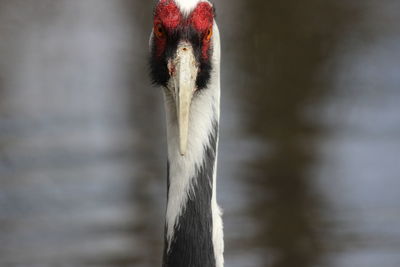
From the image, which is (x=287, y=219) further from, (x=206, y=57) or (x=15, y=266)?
(x=206, y=57)

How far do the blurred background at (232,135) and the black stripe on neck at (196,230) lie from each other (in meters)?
2.49

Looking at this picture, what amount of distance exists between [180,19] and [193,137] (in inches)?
16.5

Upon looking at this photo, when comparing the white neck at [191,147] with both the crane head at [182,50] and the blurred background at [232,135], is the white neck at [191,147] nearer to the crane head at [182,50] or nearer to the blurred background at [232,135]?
the crane head at [182,50]

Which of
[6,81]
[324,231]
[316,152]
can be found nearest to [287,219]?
[324,231]

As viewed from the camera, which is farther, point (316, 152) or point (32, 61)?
point (32, 61)

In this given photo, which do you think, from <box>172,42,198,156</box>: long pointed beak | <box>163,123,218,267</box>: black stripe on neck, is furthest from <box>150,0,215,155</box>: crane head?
<box>163,123,218,267</box>: black stripe on neck

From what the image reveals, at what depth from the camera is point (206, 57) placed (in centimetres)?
427

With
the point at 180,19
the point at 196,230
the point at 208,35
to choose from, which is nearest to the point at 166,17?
the point at 180,19

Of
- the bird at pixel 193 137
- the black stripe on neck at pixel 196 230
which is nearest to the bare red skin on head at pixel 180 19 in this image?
the bird at pixel 193 137

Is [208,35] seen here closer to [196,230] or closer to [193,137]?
[193,137]

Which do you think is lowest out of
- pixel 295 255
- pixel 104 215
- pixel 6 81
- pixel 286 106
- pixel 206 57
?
pixel 206 57

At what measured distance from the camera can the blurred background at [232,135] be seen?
7055 mm

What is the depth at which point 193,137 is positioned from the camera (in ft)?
14.1

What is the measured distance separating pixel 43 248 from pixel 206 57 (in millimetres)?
3158
